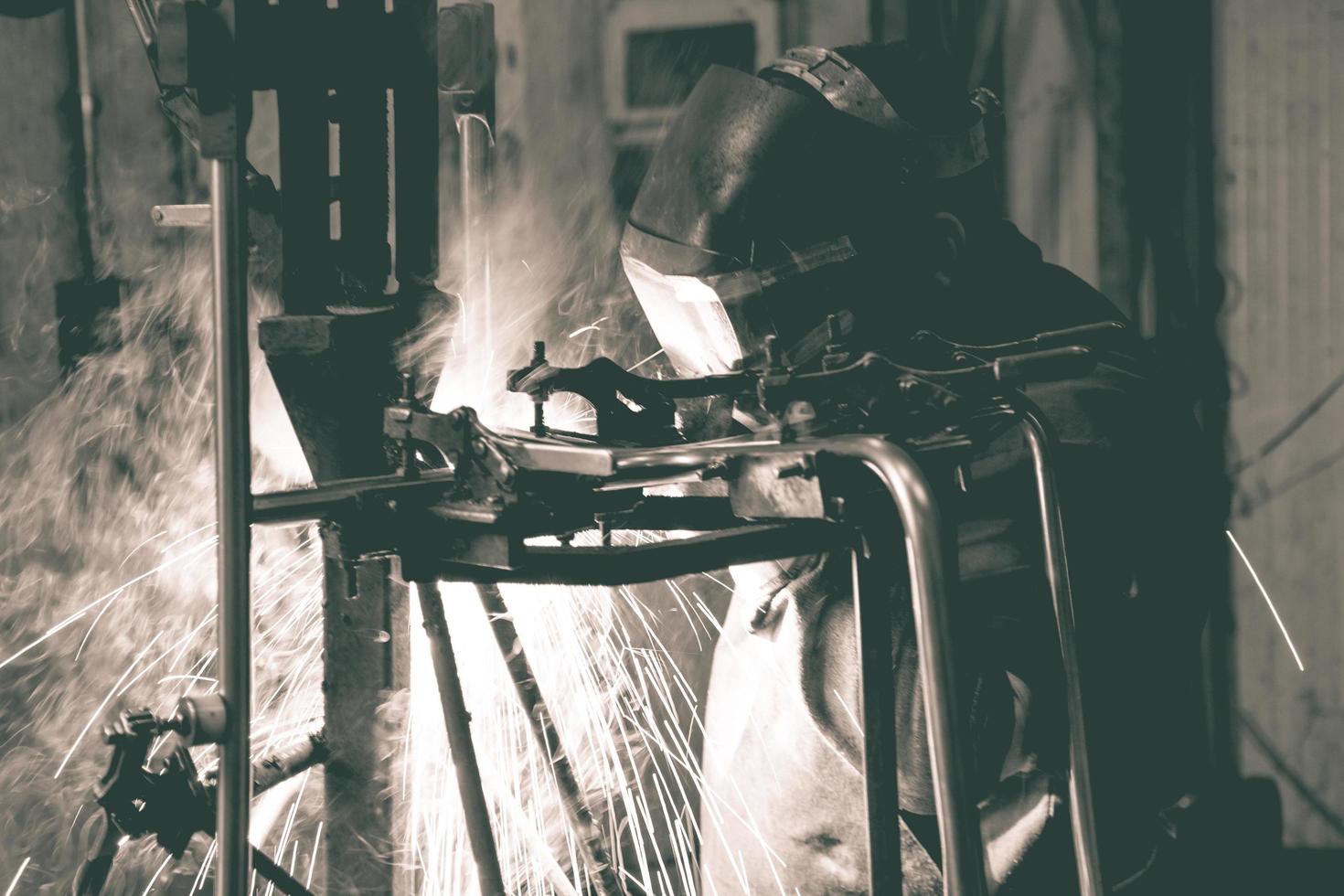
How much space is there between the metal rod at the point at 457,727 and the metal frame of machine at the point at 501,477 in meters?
0.17

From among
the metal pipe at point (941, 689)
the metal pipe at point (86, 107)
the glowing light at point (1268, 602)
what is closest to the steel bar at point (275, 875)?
the metal pipe at point (941, 689)

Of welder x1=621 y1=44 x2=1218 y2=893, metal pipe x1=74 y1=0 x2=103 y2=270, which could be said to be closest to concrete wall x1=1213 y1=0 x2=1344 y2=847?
welder x1=621 y1=44 x2=1218 y2=893

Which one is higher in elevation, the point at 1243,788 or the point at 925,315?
the point at 925,315

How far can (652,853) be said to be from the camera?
4.23 metres

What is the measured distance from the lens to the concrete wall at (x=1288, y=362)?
12.1 ft

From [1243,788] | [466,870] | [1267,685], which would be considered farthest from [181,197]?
[1267,685]

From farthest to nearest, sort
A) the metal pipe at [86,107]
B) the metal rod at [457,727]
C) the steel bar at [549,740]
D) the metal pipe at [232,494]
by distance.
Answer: the metal pipe at [86,107]
the steel bar at [549,740]
the metal rod at [457,727]
the metal pipe at [232,494]

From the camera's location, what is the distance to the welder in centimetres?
220

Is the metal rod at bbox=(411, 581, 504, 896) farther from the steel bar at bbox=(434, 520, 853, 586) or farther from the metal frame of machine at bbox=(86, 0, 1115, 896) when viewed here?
the steel bar at bbox=(434, 520, 853, 586)

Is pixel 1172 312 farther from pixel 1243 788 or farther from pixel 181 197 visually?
pixel 181 197

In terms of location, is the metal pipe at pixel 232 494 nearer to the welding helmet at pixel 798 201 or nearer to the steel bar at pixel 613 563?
the steel bar at pixel 613 563

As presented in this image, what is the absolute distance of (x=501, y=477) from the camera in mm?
1590

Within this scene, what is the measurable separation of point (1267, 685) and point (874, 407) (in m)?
2.64

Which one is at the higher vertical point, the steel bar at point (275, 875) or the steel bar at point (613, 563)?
the steel bar at point (613, 563)
